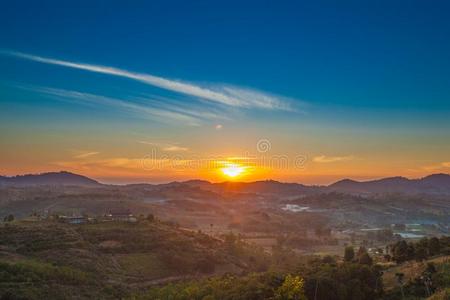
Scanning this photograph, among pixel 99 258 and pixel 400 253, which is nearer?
pixel 400 253

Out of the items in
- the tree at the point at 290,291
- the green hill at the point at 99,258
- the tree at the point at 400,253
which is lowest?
the green hill at the point at 99,258

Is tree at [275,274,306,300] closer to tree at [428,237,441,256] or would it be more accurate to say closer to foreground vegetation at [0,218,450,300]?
foreground vegetation at [0,218,450,300]

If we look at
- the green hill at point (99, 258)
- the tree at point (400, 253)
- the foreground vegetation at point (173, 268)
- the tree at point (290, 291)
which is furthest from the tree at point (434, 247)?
the green hill at point (99, 258)

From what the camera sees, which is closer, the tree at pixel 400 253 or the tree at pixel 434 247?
the tree at pixel 434 247

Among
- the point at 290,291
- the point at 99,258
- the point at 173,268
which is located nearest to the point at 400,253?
the point at 290,291

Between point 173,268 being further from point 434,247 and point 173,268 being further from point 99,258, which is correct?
point 434,247

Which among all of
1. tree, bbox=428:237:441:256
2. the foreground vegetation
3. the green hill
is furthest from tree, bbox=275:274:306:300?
tree, bbox=428:237:441:256

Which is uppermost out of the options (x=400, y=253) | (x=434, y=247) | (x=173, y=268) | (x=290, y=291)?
(x=290, y=291)

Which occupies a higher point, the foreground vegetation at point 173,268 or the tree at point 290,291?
the tree at point 290,291

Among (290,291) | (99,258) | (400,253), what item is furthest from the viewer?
(99,258)

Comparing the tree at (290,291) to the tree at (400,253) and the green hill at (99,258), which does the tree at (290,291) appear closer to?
the green hill at (99,258)

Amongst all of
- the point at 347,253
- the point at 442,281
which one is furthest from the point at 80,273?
the point at 442,281
